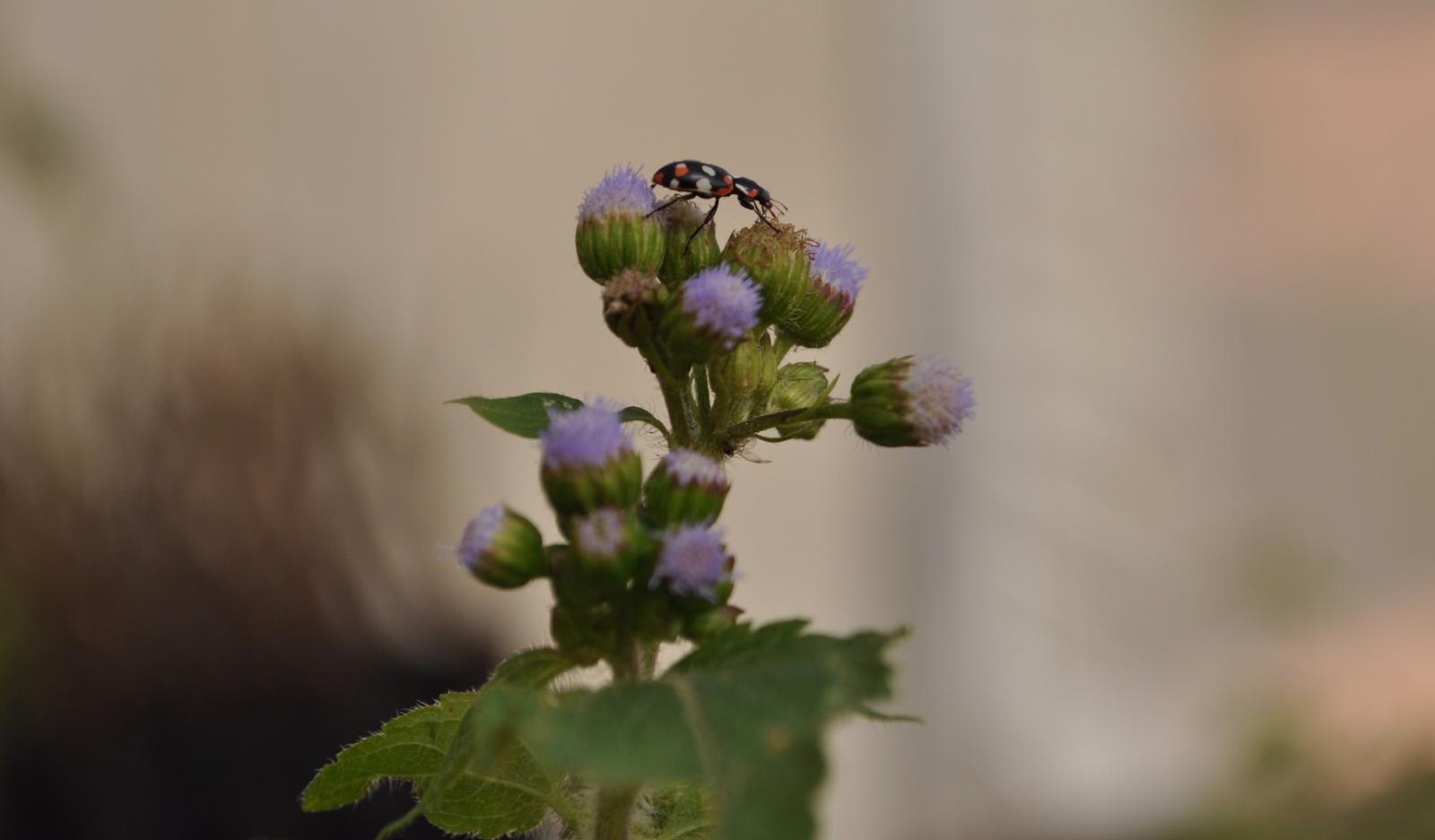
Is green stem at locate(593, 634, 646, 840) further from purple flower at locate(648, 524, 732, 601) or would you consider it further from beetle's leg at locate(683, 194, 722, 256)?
beetle's leg at locate(683, 194, 722, 256)

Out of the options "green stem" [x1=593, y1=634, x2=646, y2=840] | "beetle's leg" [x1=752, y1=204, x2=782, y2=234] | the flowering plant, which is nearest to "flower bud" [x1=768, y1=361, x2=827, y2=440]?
the flowering plant

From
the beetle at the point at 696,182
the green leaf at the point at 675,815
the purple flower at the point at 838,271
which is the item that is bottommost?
the green leaf at the point at 675,815

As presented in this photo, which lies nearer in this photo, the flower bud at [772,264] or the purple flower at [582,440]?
the purple flower at [582,440]

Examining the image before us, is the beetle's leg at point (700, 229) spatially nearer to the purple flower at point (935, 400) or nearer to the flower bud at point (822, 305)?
the flower bud at point (822, 305)

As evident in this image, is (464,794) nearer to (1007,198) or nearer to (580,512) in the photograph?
(580,512)

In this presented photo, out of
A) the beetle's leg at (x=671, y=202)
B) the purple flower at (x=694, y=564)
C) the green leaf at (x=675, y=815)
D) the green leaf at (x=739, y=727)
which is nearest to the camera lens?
the green leaf at (x=739, y=727)

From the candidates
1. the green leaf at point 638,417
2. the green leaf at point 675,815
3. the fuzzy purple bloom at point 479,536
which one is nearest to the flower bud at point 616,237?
the green leaf at point 638,417

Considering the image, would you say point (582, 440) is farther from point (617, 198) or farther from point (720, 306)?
point (617, 198)
